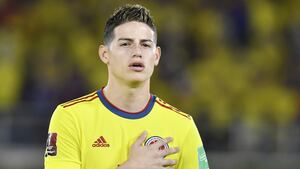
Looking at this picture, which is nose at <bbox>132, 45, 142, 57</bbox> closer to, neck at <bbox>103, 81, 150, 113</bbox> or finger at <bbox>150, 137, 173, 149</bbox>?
neck at <bbox>103, 81, 150, 113</bbox>

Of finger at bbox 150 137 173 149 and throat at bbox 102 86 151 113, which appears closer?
finger at bbox 150 137 173 149

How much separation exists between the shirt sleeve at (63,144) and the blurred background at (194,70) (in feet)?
15.4

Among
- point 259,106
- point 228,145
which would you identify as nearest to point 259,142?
point 228,145

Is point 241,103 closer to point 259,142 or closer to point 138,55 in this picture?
point 259,142

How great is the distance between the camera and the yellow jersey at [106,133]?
387 centimetres

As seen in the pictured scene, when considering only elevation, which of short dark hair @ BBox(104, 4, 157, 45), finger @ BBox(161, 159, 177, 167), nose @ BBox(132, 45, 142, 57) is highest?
short dark hair @ BBox(104, 4, 157, 45)

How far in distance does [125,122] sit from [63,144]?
1.29ft

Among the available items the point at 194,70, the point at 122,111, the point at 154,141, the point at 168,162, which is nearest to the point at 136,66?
the point at 122,111

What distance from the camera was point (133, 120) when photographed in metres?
4.07

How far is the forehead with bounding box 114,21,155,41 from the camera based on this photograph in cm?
398

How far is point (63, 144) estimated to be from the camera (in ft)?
12.6

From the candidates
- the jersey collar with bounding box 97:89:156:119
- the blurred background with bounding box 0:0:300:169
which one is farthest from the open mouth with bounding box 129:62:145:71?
the blurred background with bounding box 0:0:300:169

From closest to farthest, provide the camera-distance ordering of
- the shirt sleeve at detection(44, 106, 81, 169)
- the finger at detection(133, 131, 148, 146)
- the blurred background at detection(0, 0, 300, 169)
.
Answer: the shirt sleeve at detection(44, 106, 81, 169) < the finger at detection(133, 131, 148, 146) < the blurred background at detection(0, 0, 300, 169)

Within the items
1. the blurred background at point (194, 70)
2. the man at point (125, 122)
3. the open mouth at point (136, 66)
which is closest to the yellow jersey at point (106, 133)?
the man at point (125, 122)
